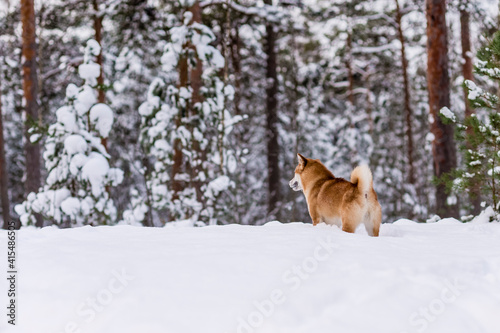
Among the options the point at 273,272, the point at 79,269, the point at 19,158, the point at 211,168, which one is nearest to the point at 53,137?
the point at 211,168

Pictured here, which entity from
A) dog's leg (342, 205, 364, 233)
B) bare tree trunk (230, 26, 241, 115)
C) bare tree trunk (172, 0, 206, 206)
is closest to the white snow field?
dog's leg (342, 205, 364, 233)

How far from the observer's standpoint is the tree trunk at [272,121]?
53.8ft

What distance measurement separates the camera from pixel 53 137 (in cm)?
862

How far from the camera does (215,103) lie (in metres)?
10.4

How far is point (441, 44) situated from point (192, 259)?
25.1ft

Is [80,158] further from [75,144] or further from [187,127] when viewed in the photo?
[187,127]

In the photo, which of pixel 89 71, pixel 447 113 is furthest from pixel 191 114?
pixel 447 113

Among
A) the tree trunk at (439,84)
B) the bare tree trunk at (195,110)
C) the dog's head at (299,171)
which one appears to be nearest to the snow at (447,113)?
the dog's head at (299,171)

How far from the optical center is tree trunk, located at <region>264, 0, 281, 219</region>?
16391mm

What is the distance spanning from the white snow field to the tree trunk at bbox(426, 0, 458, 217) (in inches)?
211

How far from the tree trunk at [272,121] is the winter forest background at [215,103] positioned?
5 cm

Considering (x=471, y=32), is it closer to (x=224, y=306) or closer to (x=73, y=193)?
(x=73, y=193)

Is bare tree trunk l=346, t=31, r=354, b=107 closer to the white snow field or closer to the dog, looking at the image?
the dog

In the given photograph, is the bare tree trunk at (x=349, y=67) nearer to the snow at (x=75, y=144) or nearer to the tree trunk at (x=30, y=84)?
the tree trunk at (x=30, y=84)
